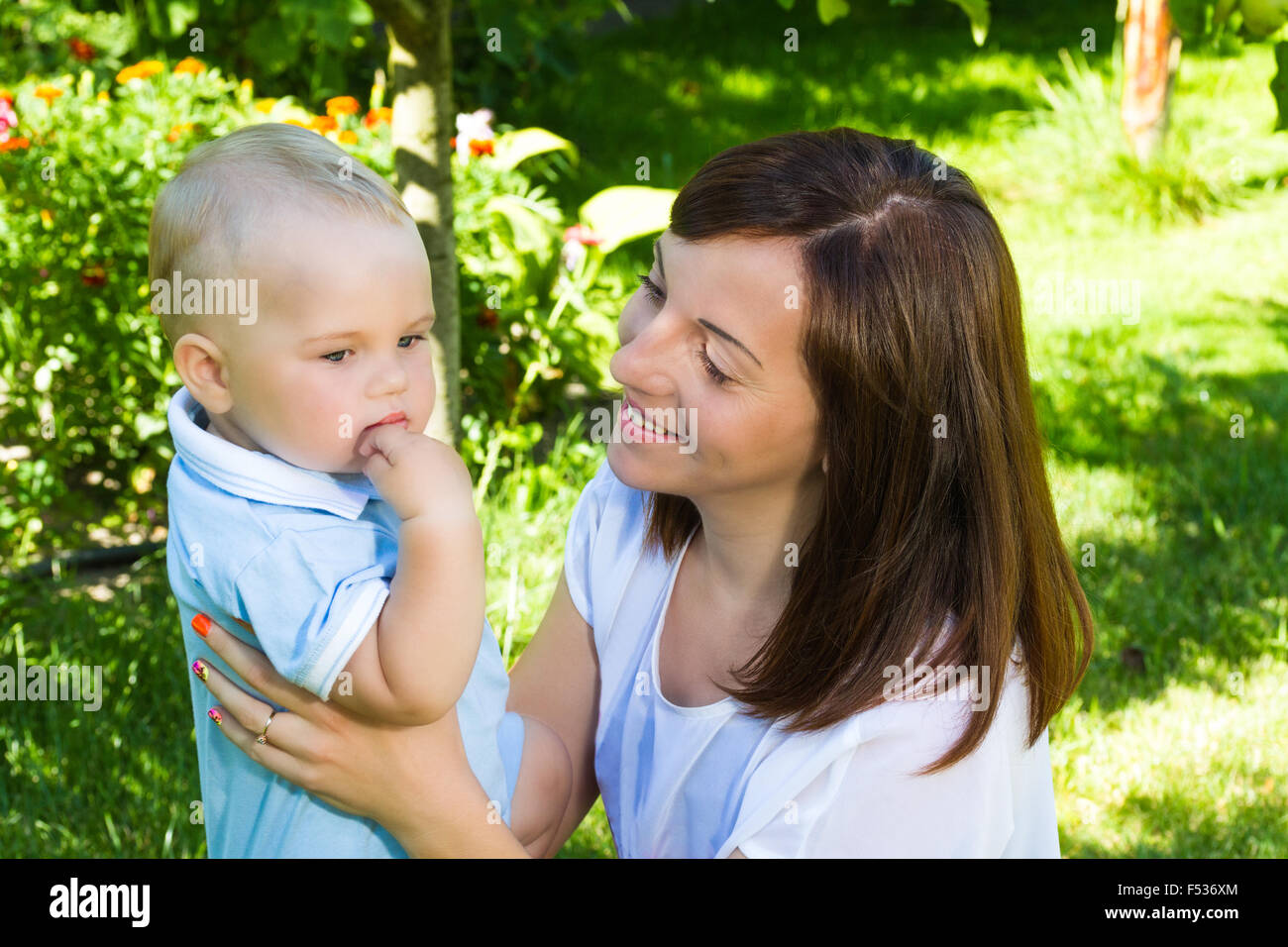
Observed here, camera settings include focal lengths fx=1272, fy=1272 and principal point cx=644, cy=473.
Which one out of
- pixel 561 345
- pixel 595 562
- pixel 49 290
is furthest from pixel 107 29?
pixel 595 562

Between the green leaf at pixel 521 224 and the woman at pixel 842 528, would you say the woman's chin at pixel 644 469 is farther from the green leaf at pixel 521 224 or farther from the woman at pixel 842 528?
the green leaf at pixel 521 224

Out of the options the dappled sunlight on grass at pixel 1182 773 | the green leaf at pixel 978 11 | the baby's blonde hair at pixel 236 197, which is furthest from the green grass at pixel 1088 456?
the baby's blonde hair at pixel 236 197

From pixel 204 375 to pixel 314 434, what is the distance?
16 cm

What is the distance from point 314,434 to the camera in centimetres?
151

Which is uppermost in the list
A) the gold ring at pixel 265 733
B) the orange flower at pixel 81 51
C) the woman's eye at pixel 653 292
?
the orange flower at pixel 81 51

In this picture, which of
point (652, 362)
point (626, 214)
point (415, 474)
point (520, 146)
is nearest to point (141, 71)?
point (520, 146)

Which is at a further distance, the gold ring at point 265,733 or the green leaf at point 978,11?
the green leaf at point 978,11

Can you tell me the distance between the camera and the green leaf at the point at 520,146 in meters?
4.67

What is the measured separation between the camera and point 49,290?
151 inches

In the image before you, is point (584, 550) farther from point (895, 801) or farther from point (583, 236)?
point (583, 236)

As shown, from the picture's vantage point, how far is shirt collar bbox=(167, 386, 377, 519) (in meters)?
1.50

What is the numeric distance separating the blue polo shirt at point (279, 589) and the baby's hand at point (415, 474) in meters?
0.08

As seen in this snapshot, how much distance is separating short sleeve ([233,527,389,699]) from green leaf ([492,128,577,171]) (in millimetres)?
3317
